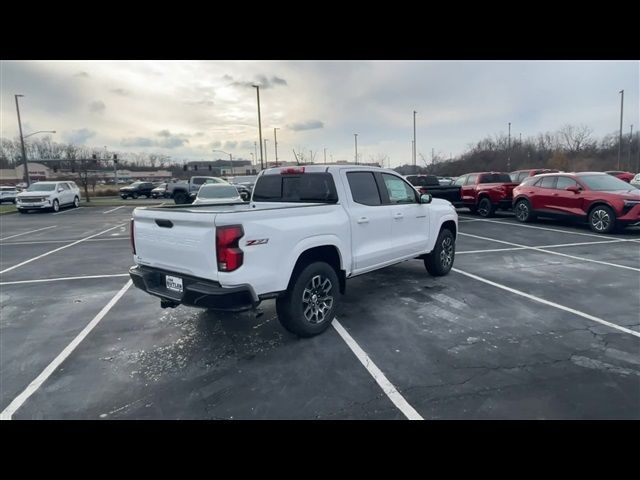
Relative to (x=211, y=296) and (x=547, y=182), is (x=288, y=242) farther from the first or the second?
(x=547, y=182)

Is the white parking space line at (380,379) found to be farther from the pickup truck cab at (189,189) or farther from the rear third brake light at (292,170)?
the pickup truck cab at (189,189)

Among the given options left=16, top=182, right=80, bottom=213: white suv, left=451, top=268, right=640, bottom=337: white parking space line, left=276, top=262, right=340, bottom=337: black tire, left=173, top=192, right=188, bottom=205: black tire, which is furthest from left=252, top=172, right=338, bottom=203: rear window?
left=173, top=192, right=188, bottom=205: black tire

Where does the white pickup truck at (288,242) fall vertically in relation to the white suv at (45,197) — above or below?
below

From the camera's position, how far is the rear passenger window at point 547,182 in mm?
12492

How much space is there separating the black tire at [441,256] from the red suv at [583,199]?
22.9ft

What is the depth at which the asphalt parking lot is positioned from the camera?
10.0ft

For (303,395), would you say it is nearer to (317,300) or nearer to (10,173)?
(317,300)

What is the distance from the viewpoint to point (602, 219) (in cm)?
1091

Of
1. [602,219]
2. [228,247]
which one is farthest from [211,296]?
[602,219]

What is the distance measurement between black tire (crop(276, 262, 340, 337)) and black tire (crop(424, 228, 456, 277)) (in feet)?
9.00

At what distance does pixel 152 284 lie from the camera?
412 centimetres

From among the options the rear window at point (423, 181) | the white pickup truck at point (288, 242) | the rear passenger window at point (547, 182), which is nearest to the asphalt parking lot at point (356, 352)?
the white pickup truck at point (288, 242)

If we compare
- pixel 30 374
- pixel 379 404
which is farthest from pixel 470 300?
pixel 30 374

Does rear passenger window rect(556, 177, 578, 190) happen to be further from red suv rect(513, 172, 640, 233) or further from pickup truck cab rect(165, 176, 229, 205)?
pickup truck cab rect(165, 176, 229, 205)
